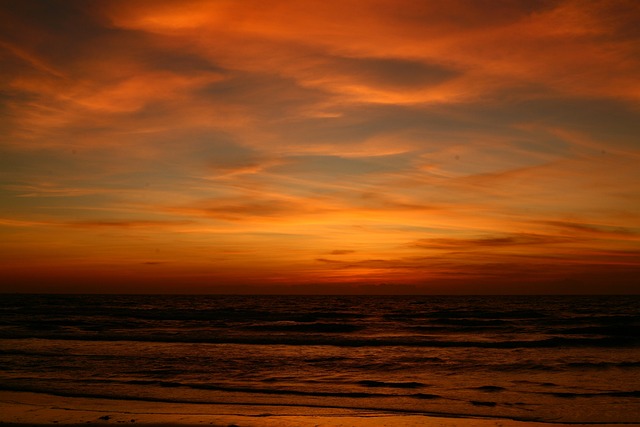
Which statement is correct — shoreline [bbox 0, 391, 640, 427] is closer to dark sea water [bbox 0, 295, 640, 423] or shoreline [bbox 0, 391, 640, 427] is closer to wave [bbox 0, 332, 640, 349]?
dark sea water [bbox 0, 295, 640, 423]

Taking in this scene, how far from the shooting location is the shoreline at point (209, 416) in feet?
33.9

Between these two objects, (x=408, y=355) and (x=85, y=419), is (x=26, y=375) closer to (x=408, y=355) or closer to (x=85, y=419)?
(x=85, y=419)

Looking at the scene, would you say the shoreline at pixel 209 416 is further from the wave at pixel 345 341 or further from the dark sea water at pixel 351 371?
the wave at pixel 345 341

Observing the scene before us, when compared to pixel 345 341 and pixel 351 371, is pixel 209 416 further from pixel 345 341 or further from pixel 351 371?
pixel 345 341

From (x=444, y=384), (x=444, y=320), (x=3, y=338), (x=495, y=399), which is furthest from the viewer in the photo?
(x=444, y=320)

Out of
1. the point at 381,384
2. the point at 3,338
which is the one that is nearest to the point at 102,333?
the point at 3,338

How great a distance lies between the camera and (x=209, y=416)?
11023 millimetres

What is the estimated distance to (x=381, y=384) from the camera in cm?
1555

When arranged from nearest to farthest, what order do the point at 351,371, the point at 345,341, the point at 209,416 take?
the point at 209,416, the point at 351,371, the point at 345,341

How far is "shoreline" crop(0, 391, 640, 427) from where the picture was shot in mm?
10328

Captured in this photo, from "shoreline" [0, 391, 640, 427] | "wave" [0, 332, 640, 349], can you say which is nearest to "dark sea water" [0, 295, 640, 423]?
"wave" [0, 332, 640, 349]

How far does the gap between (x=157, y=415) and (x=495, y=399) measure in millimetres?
7694

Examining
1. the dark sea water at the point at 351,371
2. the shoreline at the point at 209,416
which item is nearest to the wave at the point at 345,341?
the dark sea water at the point at 351,371

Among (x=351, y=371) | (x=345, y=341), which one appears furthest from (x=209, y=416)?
(x=345, y=341)
